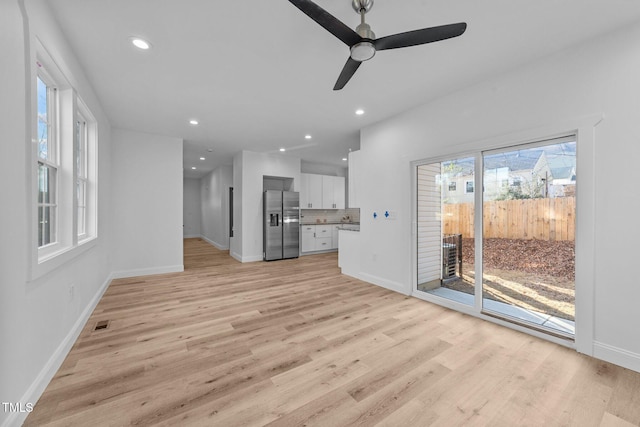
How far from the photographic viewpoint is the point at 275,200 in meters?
6.60

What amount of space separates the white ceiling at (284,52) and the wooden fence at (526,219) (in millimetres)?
1463

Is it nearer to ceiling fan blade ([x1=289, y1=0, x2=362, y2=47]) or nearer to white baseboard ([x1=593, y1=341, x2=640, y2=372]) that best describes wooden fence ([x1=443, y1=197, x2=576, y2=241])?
white baseboard ([x1=593, y1=341, x2=640, y2=372])

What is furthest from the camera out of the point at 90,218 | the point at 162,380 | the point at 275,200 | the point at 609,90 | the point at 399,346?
the point at 275,200

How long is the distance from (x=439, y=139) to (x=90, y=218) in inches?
188

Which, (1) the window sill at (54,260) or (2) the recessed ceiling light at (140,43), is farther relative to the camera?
(2) the recessed ceiling light at (140,43)

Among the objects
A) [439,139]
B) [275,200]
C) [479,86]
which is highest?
[479,86]

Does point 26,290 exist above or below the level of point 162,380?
above

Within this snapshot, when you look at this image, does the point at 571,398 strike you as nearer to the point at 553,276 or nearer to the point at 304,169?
the point at 553,276

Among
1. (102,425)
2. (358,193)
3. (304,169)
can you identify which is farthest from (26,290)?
(304,169)

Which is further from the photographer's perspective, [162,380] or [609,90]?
[609,90]

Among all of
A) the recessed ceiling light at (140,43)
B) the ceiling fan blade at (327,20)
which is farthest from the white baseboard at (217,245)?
the ceiling fan blade at (327,20)

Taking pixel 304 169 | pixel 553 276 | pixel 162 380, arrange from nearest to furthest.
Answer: pixel 162 380 → pixel 553 276 → pixel 304 169

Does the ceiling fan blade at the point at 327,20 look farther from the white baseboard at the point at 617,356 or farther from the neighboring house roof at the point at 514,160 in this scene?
the white baseboard at the point at 617,356

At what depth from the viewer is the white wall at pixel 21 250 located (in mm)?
1362
